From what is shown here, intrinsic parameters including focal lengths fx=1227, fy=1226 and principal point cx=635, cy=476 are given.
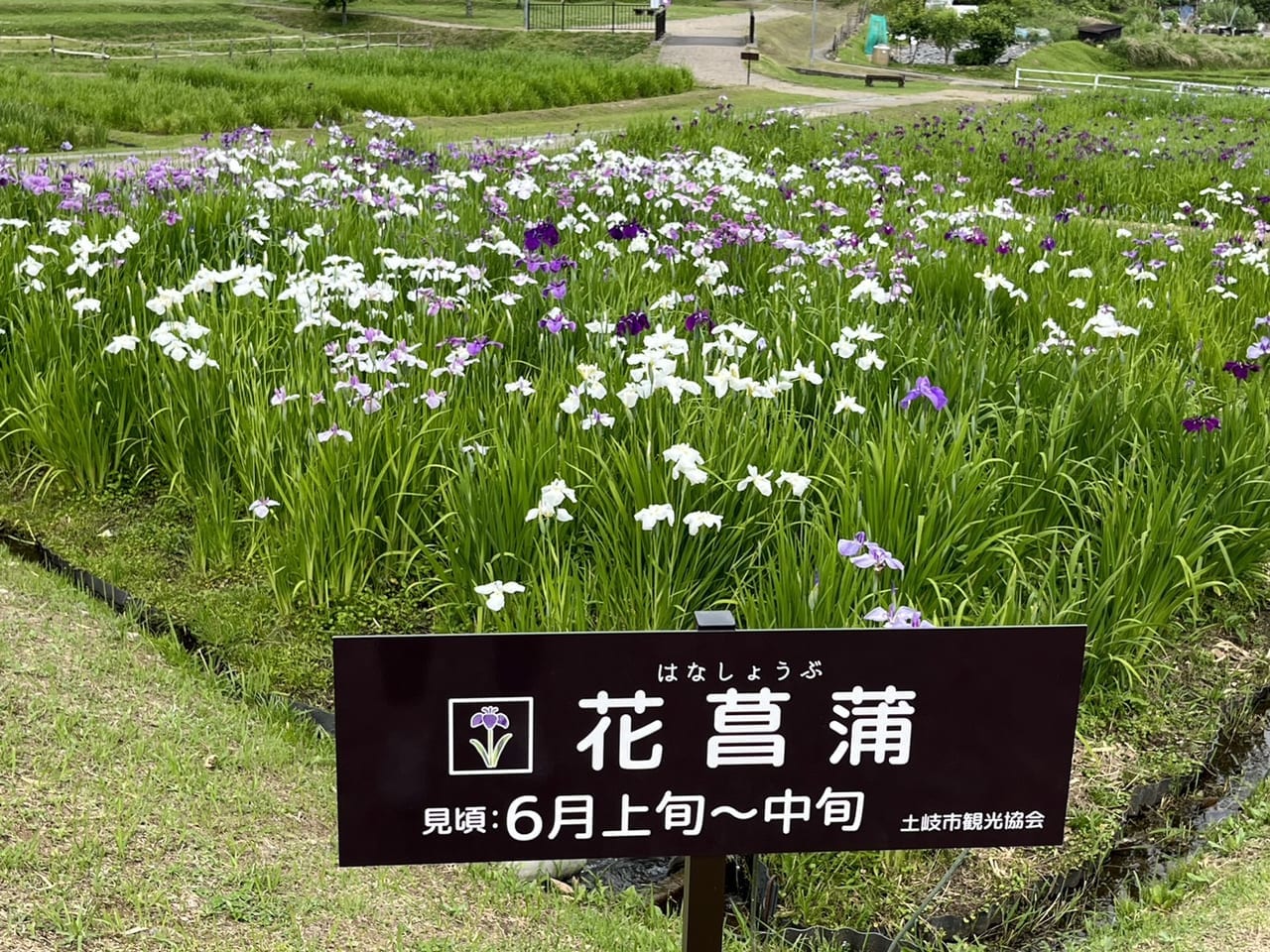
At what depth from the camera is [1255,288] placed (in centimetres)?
578

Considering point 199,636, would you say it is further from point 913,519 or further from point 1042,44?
point 1042,44

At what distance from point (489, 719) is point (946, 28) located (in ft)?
142

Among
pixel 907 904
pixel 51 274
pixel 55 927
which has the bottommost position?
pixel 907 904

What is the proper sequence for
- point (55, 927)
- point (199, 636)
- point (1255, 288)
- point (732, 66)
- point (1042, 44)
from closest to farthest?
point (55, 927)
point (199, 636)
point (1255, 288)
point (732, 66)
point (1042, 44)

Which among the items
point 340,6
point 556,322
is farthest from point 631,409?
point 340,6

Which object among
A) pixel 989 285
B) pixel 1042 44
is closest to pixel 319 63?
pixel 989 285

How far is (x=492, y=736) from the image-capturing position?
1.45 m

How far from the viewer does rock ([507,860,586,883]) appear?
8.09ft

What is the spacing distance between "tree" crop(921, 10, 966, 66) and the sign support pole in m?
42.7

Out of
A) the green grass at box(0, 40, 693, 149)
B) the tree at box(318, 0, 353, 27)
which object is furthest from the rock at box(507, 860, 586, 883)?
the tree at box(318, 0, 353, 27)

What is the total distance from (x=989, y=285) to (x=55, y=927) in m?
3.34

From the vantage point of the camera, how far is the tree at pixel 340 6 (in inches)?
1885

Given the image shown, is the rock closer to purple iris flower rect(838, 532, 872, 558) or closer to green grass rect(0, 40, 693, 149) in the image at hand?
purple iris flower rect(838, 532, 872, 558)

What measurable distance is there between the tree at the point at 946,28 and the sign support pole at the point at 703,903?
42.7 m
